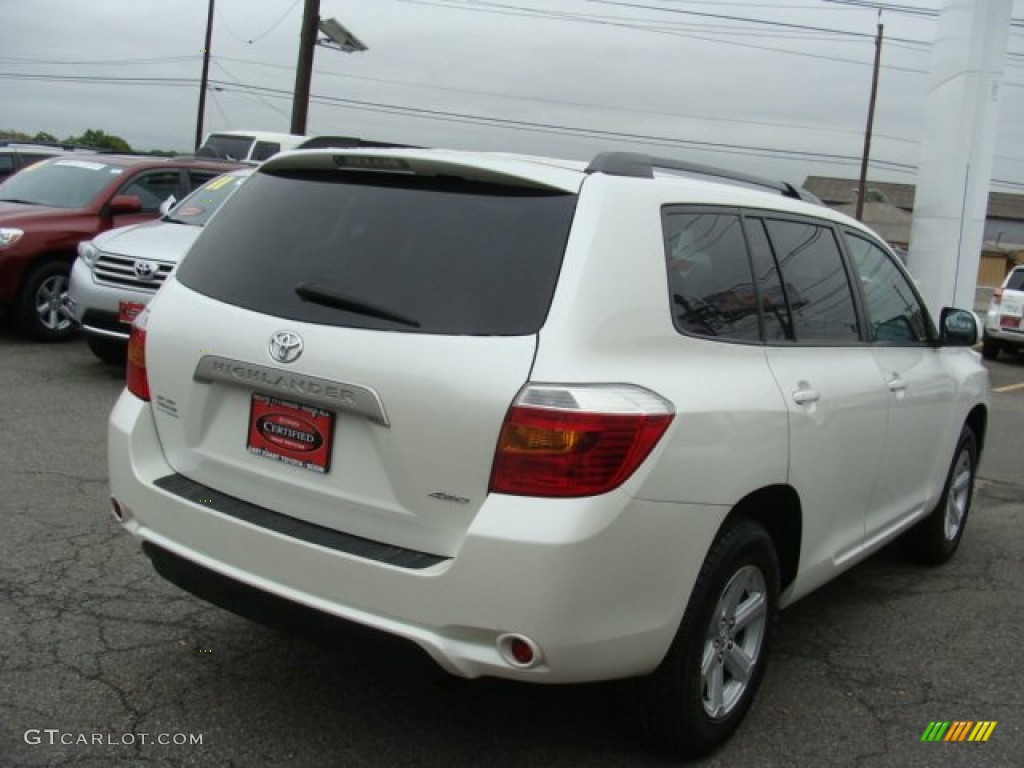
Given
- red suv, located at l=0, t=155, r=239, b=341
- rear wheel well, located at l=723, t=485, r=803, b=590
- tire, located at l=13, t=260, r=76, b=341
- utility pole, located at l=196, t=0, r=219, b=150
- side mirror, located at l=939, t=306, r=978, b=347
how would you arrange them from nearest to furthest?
rear wheel well, located at l=723, t=485, r=803, b=590, side mirror, located at l=939, t=306, r=978, b=347, red suv, located at l=0, t=155, r=239, b=341, tire, located at l=13, t=260, r=76, b=341, utility pole, located at l=196, t=0, r=219, b=150

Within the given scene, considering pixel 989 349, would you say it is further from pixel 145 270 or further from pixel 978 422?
pixel 145 270

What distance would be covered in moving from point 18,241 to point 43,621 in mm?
6703

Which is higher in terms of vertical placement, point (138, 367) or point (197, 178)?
point (197, 178)

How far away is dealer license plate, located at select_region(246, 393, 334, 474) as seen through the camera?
2791mm

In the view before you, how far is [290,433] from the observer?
2848 mm

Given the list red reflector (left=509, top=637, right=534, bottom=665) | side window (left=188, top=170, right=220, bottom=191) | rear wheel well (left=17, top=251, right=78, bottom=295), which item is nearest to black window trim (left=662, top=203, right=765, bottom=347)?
red reflector (left=509, top=637, right=534, bottom=665)

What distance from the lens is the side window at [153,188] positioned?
10.5 m

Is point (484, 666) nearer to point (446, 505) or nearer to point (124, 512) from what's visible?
point (446, 505)

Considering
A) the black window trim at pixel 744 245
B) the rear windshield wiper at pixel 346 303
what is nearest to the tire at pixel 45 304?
the rear windshield wiper at pixel 346 303

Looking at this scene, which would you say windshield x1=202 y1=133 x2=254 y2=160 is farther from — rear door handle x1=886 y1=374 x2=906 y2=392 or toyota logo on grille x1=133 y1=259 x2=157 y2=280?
rear door handle x1=886 y1=374 x2=906 y2=392

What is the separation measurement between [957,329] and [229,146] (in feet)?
60.0

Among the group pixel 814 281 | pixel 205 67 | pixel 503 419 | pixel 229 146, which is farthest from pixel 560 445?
pixel 205 67

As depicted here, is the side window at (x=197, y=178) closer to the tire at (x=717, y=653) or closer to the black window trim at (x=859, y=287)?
the black window trim at (x=859, y=287)

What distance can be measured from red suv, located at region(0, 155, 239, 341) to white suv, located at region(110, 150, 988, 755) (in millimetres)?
7058
